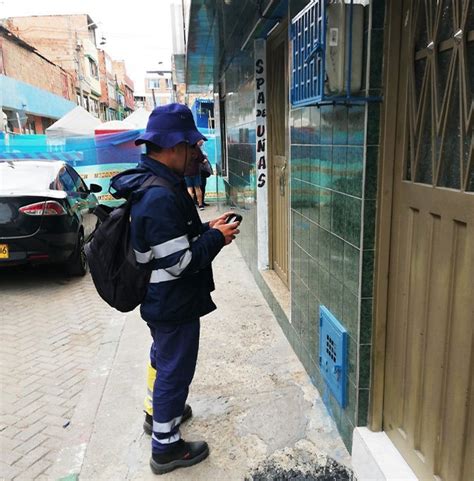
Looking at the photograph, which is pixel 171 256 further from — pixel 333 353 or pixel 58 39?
pixel 58 39

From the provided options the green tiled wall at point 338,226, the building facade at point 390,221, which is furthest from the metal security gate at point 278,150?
the building facade at point 390,221

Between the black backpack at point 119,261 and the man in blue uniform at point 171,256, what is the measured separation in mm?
44

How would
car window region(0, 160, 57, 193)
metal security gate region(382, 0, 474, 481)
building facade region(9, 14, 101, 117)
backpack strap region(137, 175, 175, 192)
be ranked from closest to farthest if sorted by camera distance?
metal security gate region(382, 0, 474, 481)
backpack strap region(137, 175, 175, 192)
car window region(0, 160, 57, 193)
building facade region(9, 14, 101, 117)

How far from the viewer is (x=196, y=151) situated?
245 centimetres

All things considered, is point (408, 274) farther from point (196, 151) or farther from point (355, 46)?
point (196, 151)

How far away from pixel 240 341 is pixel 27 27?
140ft

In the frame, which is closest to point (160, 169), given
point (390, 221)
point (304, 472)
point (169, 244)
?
point (169, 244)

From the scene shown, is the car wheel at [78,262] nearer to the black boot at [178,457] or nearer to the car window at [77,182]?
the car window at [77,182]

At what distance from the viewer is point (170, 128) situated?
90.3 inches

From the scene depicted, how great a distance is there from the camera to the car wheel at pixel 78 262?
251 inches

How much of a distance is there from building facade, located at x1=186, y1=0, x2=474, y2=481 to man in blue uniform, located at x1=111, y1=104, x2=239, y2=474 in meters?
0.67

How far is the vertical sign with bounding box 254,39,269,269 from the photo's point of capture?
472cm

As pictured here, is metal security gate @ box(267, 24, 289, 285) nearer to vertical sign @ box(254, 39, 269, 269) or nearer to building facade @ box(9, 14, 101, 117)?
vertical sign @ box(254, 39, 269, 269)

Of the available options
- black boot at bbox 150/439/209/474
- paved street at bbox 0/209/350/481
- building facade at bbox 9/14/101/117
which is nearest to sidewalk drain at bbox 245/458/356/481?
paved street at bbox 0/209/350/481
